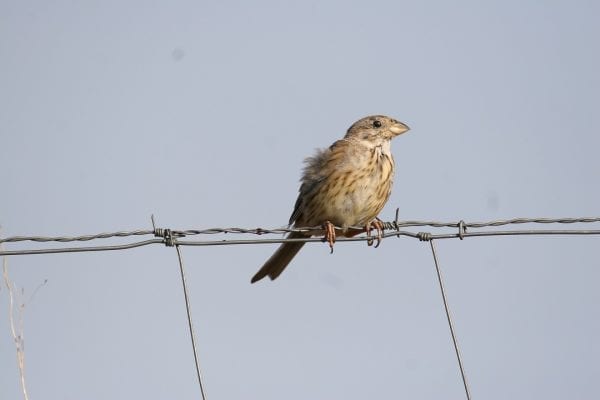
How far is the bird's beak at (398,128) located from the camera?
716 cm

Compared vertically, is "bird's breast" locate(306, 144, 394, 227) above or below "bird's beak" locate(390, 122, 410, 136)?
below

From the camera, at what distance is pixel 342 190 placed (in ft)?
21.4

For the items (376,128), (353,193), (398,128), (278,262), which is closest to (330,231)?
(353,193)

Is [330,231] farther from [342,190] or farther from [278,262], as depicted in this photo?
[278,262]

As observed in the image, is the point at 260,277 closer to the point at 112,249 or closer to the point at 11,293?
the point at 11,293

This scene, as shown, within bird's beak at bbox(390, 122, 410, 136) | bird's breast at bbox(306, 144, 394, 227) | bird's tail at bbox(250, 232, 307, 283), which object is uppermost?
bird's beak at bbox(390, 122, 410, 136)

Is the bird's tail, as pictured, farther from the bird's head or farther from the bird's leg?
the bird's head

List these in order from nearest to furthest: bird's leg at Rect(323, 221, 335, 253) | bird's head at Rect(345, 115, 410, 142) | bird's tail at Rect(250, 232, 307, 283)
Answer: bird's leg at Rect(323, 221, 335, 253) → bird's tail at Rect(250, 232, 307, 283) → bird's head at Rect(345, 115, 410, 142)

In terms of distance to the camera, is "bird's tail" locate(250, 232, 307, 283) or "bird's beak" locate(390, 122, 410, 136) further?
"bird's beak" locate(390, 122, 410, 136)

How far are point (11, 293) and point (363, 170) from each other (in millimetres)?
2565

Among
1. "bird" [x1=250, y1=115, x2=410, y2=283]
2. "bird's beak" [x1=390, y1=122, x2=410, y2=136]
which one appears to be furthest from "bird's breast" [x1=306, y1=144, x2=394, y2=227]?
"bird's beak" [x1=390, y1=122, x2=410, y2=136]

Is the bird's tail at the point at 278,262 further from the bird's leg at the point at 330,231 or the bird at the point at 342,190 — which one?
the bird's leg at the point at 330,231

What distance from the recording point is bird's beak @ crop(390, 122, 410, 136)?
7.16 meters

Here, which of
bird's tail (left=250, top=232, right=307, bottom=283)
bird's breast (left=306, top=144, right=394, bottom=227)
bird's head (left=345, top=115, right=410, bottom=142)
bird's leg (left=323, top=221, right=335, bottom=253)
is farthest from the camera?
bird's head (left=345, top=115, right=410, bottom=142)
